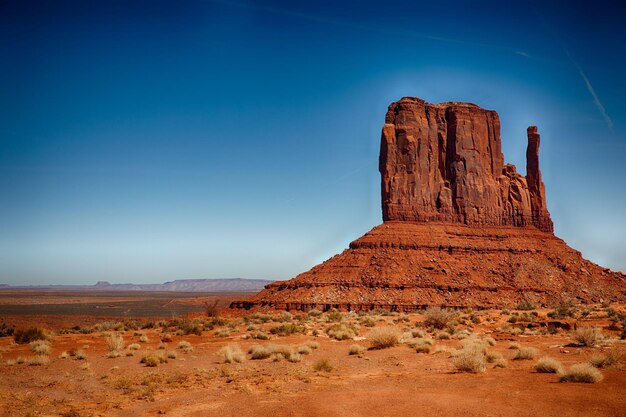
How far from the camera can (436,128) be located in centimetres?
7194

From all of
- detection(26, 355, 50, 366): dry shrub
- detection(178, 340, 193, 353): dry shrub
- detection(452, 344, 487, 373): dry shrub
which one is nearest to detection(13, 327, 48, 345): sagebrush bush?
detection(178, 340, 193, 353): dry shrub

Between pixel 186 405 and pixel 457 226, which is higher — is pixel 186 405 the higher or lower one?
the lower one

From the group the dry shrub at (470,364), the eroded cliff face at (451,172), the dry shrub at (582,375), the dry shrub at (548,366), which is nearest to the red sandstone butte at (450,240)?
the eroded cliff face at (451,172)

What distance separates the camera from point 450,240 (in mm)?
63125

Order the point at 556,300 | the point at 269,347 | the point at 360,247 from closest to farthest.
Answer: the point at 269,347 < the point at 556,300 < the point at 360,247

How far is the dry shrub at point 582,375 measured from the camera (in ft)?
40.8

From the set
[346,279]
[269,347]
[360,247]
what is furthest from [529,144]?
[269,347]

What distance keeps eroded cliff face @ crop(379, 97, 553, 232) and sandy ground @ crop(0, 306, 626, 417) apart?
46.6 meters

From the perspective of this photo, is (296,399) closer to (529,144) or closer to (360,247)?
(360,247)

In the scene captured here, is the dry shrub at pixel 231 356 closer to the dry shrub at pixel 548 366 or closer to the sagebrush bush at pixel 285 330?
the sagebrush bush at pixel 285 330

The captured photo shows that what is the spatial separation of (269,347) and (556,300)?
45003 mm

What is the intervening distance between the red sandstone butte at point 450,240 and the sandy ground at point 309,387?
32105 mm

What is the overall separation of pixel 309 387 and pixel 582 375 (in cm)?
705

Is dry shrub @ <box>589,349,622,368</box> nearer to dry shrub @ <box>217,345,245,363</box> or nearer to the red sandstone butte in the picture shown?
dry shrub @ <box>217,345,245,363</box>
